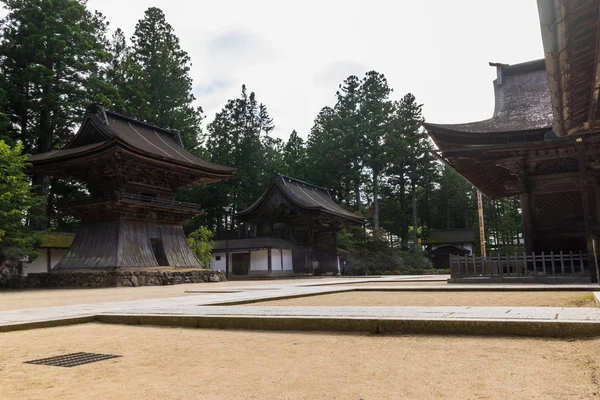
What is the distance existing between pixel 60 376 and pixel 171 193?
76.2 feet

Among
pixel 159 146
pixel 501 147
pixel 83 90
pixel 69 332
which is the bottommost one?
pixel 69 332

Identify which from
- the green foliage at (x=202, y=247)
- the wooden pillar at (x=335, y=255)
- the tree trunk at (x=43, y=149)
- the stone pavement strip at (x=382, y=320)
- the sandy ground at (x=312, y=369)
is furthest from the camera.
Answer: the wooden pillar at (x=335, y=255)

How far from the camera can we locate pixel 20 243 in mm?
19438

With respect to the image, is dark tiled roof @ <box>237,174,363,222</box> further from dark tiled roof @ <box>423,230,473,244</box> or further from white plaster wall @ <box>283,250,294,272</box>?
dark tiled roof @ <box>423,230,473,244</box>

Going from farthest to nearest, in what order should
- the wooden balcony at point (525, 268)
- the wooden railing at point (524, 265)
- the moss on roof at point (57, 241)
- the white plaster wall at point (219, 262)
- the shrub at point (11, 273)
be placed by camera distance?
the white plaster wall at point (219, 262) → the moss on roof at point (57, 241) → the shrub at point (11, 273) → the wooden railing at point (524, 265) → the wooden balcony at point (525, 268)

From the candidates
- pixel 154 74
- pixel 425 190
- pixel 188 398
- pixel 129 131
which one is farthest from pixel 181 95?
pixel 188 398

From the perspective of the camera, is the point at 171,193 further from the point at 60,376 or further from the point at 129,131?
the point at 60,376

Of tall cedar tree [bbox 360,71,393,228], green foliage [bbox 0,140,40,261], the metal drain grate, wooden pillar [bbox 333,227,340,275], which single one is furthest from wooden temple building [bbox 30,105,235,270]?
tall cedar tree [bbox 360,71,393,228]

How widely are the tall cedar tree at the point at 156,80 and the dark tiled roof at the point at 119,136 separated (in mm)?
10243

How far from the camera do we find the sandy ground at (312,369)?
2742mm

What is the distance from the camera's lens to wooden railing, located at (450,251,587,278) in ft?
42.3

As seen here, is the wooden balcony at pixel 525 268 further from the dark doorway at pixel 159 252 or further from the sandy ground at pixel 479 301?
the dark doorway at pixel 159 252

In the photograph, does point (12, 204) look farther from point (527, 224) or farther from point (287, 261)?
point (527, 224)

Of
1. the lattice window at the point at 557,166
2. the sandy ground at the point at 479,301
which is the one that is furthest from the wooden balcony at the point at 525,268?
the sandy ground at the point at 479,301
